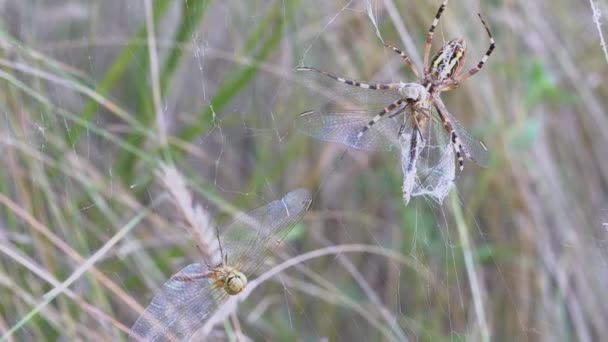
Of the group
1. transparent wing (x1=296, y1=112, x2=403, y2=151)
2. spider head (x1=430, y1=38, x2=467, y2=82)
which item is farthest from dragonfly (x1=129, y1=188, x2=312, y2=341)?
spider head (x1=430, y1=38, x2=467, y2=82)

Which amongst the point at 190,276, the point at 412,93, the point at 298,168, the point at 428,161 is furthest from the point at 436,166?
the point at 298,168

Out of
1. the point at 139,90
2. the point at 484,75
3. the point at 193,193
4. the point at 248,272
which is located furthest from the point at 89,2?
the point at 248,272

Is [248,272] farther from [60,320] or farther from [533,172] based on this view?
[533,172]


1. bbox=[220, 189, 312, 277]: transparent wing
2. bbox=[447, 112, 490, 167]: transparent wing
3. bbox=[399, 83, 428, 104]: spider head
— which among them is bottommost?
bbox=[220, 189, 312, 277]: transparent wing

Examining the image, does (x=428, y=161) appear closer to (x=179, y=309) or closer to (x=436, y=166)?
(x=436, y=166)

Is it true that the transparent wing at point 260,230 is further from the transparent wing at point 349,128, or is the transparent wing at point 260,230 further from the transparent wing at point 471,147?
the transparent wing at point 471,147

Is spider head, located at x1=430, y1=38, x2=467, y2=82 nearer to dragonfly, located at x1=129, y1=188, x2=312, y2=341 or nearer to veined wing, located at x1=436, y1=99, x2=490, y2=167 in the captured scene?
veined wing, located at x1=436, y1=99, x2=490, y2=167

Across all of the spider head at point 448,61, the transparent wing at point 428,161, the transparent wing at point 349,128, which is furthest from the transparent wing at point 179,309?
the spider head at point 448,61

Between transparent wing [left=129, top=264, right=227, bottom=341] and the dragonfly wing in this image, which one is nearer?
transparent wing [left=129, top=264, right=227, bottom=341]
